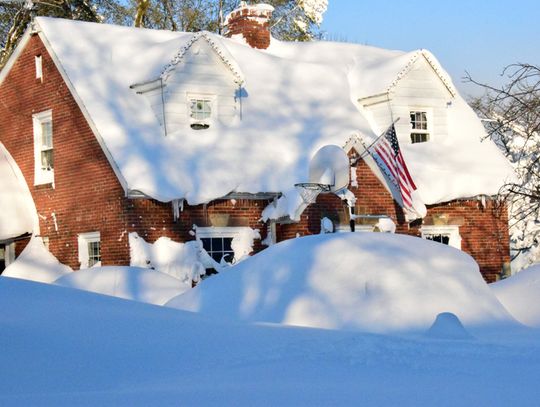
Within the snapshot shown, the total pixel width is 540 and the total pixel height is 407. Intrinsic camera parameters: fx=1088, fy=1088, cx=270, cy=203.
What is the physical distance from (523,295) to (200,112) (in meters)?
11.5

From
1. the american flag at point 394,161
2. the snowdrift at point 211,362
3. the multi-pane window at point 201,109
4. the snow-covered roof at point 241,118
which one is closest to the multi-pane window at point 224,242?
the snow-covered roof at point 241,118

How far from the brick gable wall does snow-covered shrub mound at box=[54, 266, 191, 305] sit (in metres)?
5.00

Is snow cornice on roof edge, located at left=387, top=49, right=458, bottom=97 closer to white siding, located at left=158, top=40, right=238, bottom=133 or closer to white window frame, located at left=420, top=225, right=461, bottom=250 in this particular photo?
white window frame, located at left=420, top=225, right=461, bottom=250

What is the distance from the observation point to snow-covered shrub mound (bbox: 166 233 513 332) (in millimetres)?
10625

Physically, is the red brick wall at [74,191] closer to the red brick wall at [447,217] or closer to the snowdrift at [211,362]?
the red brick wall at [447,217]

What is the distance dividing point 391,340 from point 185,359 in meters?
1.69

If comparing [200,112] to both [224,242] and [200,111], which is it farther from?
[224,242]

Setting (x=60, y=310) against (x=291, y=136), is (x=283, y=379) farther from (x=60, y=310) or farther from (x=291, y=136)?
(x=291, y=136)

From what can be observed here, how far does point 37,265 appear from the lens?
21750 millimetres

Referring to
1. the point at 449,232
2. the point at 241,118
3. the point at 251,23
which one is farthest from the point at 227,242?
the point at 251,23

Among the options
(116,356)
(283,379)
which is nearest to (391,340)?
(283,379)

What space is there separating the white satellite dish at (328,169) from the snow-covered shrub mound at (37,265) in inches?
207

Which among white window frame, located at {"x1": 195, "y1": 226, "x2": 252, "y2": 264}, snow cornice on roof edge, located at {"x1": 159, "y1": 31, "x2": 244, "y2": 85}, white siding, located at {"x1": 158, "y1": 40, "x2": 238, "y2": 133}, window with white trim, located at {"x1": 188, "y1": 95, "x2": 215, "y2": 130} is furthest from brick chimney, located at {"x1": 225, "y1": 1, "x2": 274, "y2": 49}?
white window frame, located at {"x1": 195, "y1": 226, "x2": 252, "y2": 264}

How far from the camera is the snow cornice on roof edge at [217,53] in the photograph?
2175 centimetres
